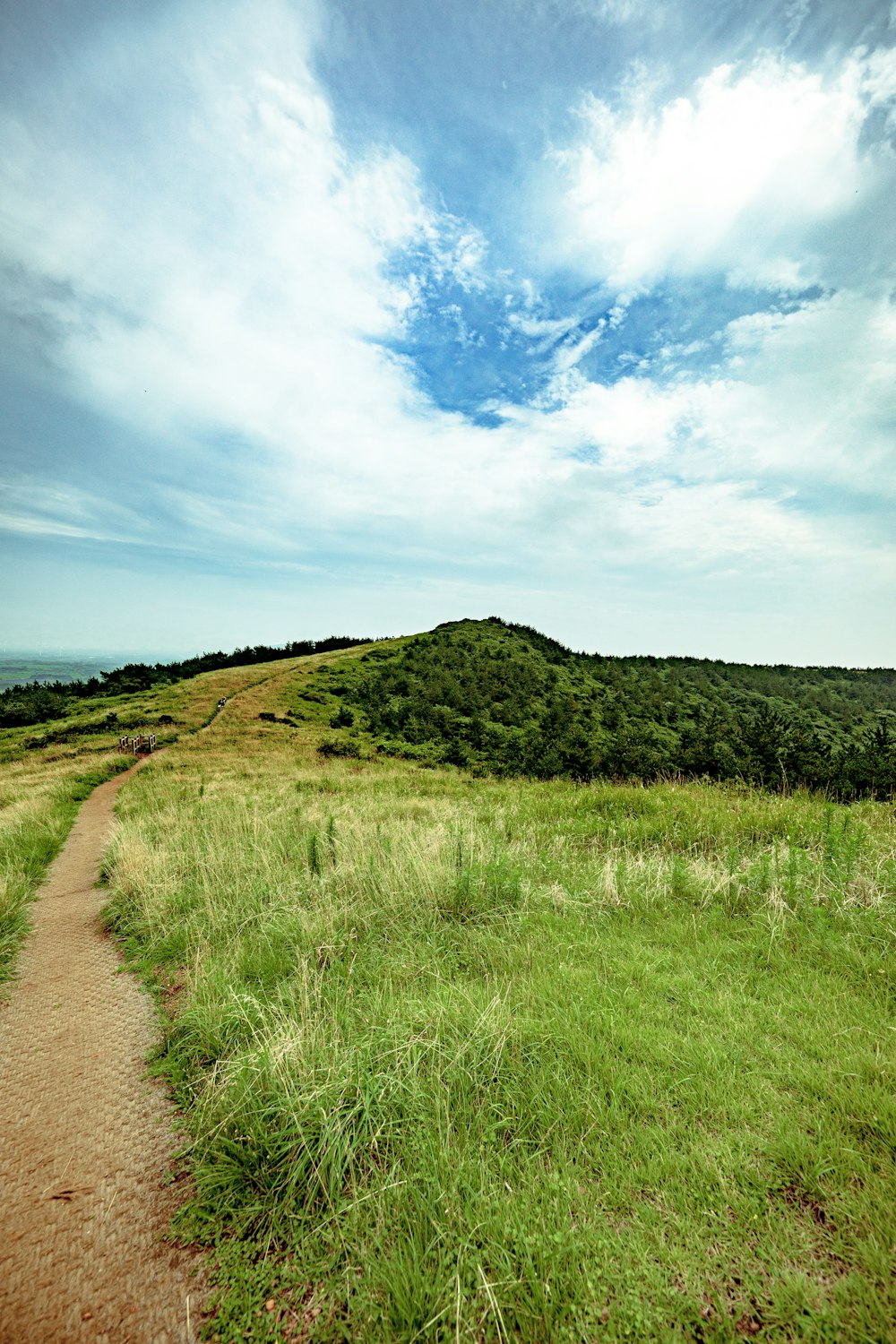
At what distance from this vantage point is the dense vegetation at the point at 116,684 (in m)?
35.6

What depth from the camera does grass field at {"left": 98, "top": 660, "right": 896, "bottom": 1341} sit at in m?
2.22

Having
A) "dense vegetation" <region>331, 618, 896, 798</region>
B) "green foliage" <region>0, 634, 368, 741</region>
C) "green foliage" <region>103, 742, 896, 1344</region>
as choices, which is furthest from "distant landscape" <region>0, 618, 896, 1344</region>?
"green foliage" <region>0, 634, 368, 741</region>

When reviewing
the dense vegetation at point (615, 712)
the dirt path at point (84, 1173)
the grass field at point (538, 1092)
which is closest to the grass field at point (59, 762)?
the dirt path at point (84, 1173)

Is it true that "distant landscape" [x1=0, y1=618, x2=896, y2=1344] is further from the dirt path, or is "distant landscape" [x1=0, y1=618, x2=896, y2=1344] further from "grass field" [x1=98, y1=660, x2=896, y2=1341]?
the dirt path

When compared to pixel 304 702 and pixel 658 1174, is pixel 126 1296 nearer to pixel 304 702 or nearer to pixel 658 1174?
pixel 658 1174

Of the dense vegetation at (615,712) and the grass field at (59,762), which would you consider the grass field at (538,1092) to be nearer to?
the grass field at (59,762)

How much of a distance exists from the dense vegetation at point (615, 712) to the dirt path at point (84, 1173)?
1570cm

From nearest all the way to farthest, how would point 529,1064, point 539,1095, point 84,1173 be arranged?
point 84,1173 < point 539,1095 < point 529,1064

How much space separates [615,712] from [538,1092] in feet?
147

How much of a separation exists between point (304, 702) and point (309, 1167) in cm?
3585

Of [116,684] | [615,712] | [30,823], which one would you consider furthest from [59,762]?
[615,712]

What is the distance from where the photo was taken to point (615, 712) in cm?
4553

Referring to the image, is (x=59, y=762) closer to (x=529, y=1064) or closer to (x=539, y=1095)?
(x=529, y=1064)

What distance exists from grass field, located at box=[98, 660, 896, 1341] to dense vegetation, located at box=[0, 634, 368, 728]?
36.8 m
